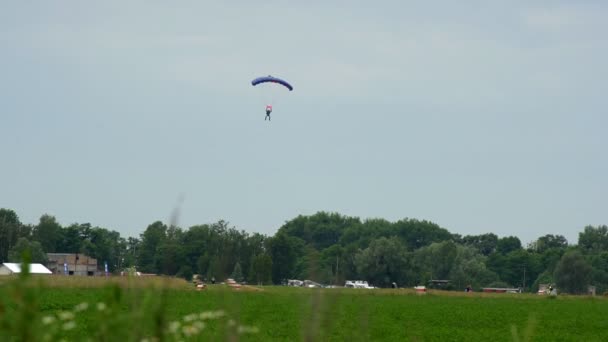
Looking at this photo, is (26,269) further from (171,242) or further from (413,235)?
(413,235)

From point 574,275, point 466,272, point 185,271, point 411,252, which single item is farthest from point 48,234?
point 185,271

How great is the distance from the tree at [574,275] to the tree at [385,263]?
2176cm

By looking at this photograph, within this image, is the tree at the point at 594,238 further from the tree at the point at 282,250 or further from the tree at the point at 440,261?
the tree at the point at 282,250

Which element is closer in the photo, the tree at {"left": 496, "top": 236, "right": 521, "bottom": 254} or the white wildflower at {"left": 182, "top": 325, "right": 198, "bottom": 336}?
the white wildflower at {"left": 182, "top": 325, "right": 198, "bottom": 336}

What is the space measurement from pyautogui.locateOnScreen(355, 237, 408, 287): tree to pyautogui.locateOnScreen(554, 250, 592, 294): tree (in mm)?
21757

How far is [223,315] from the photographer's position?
2.62 m

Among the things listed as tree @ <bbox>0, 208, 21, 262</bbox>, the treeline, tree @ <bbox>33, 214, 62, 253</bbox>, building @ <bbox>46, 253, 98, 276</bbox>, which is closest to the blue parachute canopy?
the treeline

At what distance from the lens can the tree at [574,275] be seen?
139m

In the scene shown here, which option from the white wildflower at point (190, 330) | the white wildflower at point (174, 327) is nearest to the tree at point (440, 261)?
the white wildflower at point (190, 330)

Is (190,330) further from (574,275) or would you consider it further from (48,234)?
(48,234)

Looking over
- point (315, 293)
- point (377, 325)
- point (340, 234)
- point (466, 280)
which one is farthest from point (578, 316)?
point (340, 234)

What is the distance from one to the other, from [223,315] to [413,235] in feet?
626

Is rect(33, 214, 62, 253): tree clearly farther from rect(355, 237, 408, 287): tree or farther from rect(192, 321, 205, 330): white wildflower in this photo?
rect(192, 321, 205, 330): white wildflower

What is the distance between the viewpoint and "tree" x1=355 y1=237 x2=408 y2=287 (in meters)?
127
